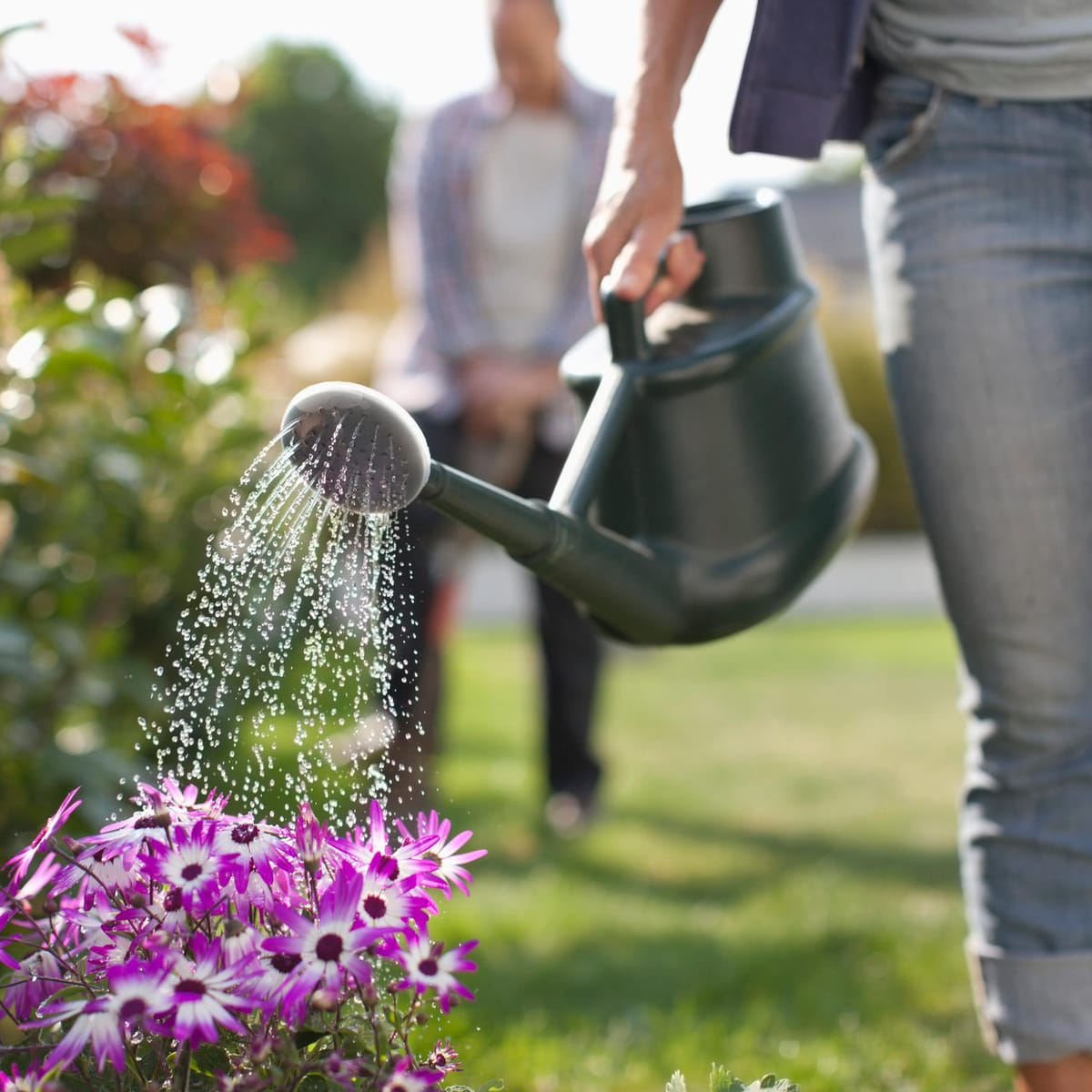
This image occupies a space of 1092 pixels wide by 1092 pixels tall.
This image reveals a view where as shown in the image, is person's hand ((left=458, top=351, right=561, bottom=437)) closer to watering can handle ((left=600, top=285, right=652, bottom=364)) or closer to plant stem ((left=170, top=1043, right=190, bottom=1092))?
watering can handle ((left=600, top=285, right=652, bottom=364))

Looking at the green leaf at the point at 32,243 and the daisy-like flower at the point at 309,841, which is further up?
the daisy-like flower at the point at 309,841

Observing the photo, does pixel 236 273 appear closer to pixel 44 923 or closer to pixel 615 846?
pixel 615 846

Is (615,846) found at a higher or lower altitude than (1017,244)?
lower

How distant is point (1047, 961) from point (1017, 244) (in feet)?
2.24

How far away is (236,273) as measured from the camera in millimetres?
3605

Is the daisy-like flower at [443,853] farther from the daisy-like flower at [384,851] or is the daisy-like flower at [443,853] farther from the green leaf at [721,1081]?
the green leaf at [721,1081]

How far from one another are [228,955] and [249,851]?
8 centimetres

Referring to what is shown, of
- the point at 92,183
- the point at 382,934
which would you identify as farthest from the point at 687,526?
the point at 92,183

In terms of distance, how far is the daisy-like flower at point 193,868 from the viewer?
3.18ft

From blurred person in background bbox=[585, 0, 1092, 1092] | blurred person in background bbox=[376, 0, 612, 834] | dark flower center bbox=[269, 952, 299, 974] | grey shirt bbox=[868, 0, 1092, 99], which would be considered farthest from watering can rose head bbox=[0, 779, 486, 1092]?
blurred person in background bbox=[376, 0, 612, 834]

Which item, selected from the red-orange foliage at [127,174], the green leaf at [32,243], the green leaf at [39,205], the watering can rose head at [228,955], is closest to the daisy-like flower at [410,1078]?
the watering can rose head at [228,955]

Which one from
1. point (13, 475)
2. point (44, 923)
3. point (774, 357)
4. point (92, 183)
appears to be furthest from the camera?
point (92, 183)

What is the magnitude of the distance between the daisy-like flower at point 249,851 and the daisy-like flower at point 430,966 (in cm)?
10

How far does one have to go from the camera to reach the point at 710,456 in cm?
148
